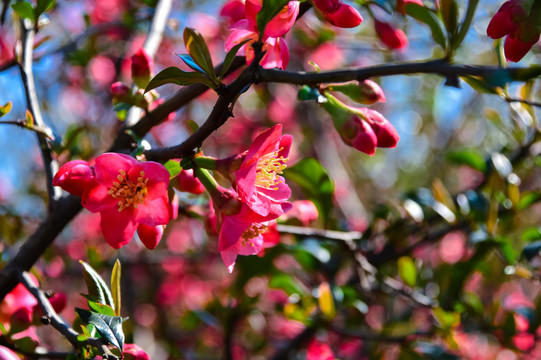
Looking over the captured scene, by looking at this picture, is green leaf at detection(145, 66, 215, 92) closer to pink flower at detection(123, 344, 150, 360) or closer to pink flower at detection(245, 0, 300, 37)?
pink flower at detection(245, 0, 300, 37)

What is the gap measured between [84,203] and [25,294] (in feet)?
1.19

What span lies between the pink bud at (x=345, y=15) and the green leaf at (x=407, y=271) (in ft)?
2.73

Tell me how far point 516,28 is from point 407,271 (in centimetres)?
82

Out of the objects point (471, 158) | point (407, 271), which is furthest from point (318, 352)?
point (471, 158)

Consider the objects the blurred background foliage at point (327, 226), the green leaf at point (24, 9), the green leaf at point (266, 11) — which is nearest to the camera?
the green leaf at point (266, 11)

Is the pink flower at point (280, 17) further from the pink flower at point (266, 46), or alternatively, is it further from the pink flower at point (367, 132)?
the pink flower at point (367, 132)


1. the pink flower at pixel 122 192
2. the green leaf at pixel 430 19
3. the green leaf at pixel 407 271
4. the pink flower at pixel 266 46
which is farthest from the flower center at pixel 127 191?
the green leaf at pixel 407 271

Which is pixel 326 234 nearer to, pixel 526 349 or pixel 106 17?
pixel 526 349

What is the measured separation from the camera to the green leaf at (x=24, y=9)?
3.03ft

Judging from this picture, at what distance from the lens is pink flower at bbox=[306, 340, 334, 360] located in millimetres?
1413

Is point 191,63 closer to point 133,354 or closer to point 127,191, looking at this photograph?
point 127,191

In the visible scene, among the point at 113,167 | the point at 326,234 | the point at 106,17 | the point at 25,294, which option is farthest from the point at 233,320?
the point at 106,17

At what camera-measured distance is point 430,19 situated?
2.52 feet

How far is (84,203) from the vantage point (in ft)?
2.31
